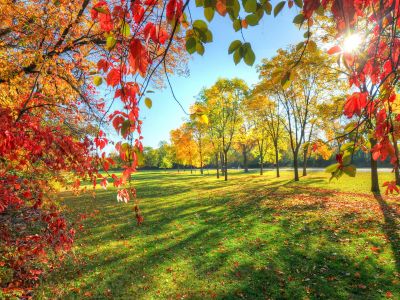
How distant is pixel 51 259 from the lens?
4707 mm

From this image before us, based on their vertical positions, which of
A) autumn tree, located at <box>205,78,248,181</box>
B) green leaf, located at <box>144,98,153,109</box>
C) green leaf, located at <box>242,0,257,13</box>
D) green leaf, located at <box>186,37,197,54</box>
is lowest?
green leaf, located at <box>144,98,153,109</box>

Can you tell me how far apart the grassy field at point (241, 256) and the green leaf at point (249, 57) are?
13.0ft

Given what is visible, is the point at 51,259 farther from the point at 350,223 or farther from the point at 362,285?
the point at 350,223

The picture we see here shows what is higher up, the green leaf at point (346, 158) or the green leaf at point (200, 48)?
the green leaf at point (200, 48)

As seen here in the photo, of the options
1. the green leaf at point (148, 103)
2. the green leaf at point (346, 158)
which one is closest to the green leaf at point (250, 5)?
the green leaf at point (148, 103)

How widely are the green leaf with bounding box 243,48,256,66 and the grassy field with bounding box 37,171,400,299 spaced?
3.97 metres

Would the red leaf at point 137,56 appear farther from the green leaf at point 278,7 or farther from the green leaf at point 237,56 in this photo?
the green leaf at point 278,7

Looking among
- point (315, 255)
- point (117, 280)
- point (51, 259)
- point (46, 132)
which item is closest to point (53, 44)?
point (46, 132)

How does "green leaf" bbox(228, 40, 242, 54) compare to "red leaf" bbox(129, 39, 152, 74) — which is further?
"green leaf" bbox(228, 40, 242, 54)

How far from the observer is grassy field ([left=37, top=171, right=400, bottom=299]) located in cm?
357

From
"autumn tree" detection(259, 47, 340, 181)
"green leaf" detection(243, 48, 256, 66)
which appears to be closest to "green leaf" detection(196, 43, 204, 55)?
"green leaf" detection(243, 48, 256, 66)

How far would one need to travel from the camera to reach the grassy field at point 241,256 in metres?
3.57

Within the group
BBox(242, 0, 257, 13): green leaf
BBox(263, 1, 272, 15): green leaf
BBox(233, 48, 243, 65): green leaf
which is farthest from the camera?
BBox(263, 1, 272, 15): green leaf

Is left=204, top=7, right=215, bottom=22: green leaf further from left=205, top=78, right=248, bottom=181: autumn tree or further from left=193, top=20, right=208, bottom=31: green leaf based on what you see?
left=205, top=78, right=248, bottom=181: autumn tree
